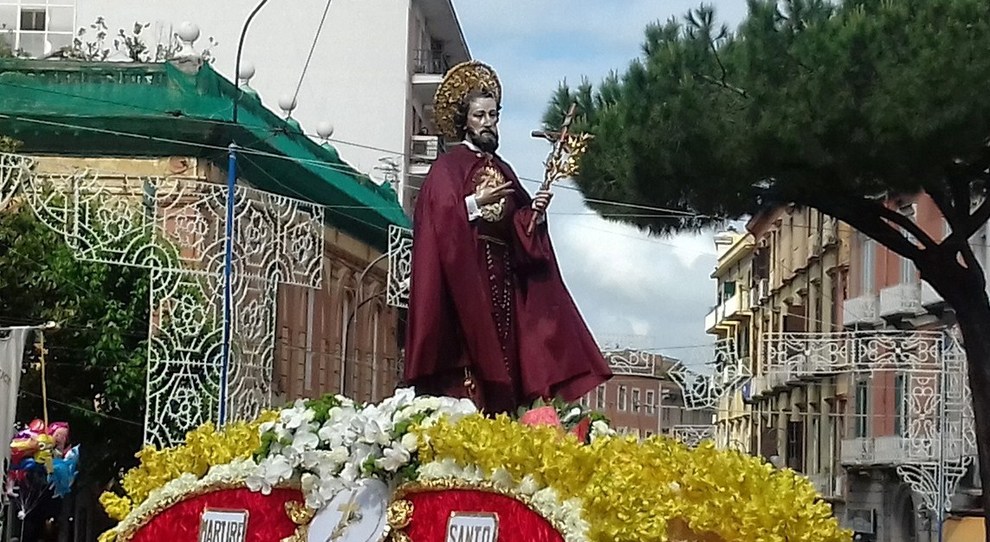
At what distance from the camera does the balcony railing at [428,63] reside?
36031mm

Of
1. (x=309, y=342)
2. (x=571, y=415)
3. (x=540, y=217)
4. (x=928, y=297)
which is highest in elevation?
(x=928, y=297)

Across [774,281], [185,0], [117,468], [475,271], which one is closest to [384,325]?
[185,0]

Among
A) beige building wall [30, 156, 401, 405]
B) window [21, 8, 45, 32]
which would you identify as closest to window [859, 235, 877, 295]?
beige building wall [30, 156, 401, 405]

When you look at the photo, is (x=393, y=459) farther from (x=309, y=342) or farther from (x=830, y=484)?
(x=830, y=484)

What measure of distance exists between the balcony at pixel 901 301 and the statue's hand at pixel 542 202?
27.1 meters

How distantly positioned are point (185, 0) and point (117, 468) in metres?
12.5

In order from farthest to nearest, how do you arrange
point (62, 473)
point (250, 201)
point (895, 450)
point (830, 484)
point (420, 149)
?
point (830, 484) → point (420, 149) → point (895, 450) → point (250, 201) → point (62, 473)

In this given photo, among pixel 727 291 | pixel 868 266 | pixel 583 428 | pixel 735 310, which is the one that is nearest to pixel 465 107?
pixel 583 428

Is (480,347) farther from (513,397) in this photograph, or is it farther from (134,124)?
(134,124)

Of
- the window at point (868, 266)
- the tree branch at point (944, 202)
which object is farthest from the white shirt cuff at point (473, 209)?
the window at point (868, 266)

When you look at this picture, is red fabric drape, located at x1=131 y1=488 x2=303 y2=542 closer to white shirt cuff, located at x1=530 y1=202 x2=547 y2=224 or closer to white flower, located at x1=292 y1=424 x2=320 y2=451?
white flower, located at x1=292 y1=424 x2=320 y2=451

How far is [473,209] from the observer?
6.28m

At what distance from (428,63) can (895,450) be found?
39.7ft

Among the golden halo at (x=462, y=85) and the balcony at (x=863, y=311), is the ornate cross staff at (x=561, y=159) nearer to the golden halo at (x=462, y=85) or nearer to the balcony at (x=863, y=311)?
the golden halo at (x=462, y=85)
